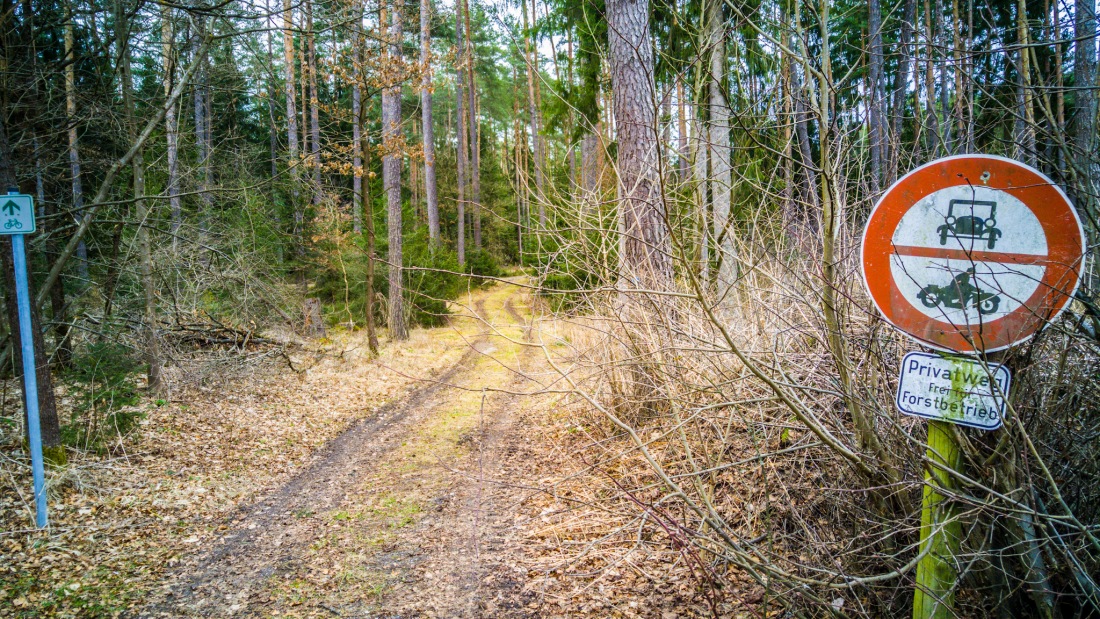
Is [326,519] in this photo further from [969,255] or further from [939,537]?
[969,255]

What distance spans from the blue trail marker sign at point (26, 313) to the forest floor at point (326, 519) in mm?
260

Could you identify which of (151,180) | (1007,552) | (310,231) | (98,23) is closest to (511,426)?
(1007,552)

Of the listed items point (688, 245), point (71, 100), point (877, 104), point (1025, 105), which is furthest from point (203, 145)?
point (1025, 105)

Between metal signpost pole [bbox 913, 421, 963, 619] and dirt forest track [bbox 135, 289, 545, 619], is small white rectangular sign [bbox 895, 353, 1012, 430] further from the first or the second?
dirt forest track [bbox 135, 289, 545, 619]

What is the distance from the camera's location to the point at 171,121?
8.18 metres

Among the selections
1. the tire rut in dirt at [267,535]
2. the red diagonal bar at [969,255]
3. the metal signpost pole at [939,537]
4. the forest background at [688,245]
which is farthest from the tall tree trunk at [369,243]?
the metal signpost pole at [939,537]

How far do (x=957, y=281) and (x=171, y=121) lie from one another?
379 inches

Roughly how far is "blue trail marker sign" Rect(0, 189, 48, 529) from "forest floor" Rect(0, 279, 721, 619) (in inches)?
10.2

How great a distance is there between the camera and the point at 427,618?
3326 mm

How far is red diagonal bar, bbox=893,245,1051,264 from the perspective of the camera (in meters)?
1.78

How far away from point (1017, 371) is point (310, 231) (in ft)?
45.5

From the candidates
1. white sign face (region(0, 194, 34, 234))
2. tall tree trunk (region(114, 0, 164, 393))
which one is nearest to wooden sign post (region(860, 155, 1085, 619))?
white sign face (region(0, 194, 34, 234))

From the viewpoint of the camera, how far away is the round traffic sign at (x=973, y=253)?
176 cm

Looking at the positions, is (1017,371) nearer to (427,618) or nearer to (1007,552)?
(1007,552)
